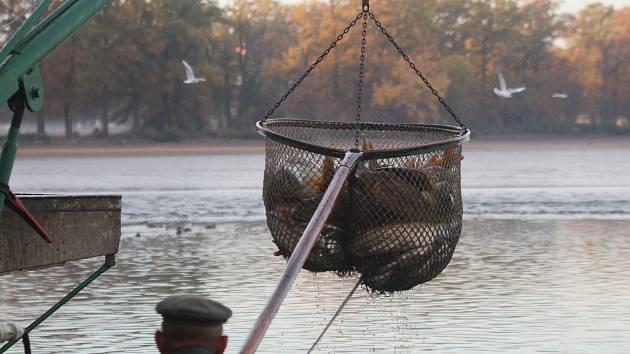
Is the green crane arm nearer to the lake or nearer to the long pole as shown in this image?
the long pole

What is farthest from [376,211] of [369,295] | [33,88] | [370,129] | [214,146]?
[214,146]

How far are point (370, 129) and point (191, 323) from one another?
216 inches

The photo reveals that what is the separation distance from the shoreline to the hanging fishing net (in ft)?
206

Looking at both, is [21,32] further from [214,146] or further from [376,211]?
[214,146]

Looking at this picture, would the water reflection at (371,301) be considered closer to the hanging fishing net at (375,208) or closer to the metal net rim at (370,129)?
the metal net rim at (370,129)

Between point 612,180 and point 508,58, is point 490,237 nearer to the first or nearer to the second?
point 612,180

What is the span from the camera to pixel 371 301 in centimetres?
1272

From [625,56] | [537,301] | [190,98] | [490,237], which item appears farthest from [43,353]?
[625,56]

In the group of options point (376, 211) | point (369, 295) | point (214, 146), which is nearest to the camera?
point (376, 211)

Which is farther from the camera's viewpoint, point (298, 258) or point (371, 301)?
point (371, 301)

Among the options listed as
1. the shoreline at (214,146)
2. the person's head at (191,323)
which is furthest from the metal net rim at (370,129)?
the shoreline at (214,146)

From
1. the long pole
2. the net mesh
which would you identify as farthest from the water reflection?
the long pole

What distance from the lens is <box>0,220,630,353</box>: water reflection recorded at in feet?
33.2

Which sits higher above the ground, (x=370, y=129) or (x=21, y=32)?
(x=21, y=32)
